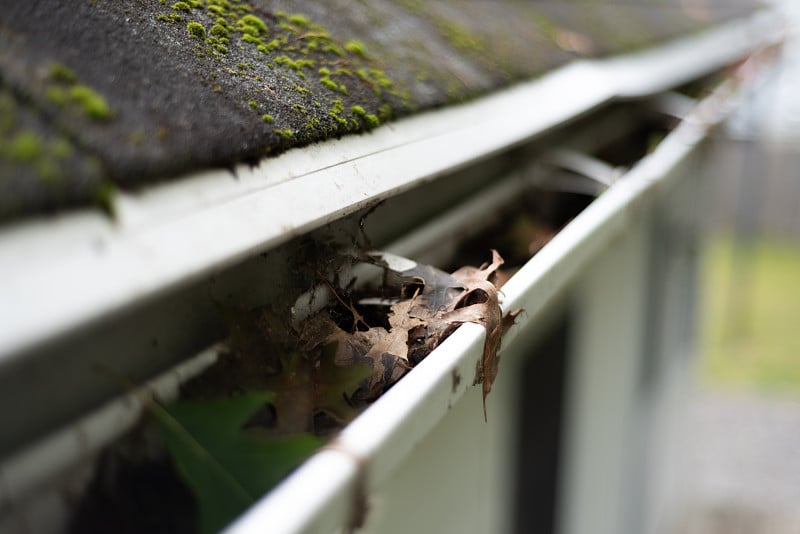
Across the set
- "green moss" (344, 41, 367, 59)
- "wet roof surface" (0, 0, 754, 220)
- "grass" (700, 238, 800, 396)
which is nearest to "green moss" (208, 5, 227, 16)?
"wet roof surface" (0, 0, 754, 220)

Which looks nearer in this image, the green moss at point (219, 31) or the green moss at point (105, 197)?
the green moss at point (105, 197)

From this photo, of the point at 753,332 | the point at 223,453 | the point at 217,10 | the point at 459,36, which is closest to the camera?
the point at 223,453

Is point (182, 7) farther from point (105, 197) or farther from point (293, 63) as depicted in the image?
point (105, 197)

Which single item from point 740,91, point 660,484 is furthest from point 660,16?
point 660,484

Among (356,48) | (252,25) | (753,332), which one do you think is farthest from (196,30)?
(753,332)

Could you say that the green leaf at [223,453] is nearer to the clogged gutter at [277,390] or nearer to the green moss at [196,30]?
the clogged gutter at [277,390]

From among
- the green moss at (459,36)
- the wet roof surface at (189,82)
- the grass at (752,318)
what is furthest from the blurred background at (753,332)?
the wet roof surface at (189,82)

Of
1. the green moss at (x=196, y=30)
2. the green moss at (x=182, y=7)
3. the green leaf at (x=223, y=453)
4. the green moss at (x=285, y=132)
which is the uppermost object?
the green moss at (x=182, y=7)

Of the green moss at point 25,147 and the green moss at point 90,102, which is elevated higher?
the green moss at point 90,102
